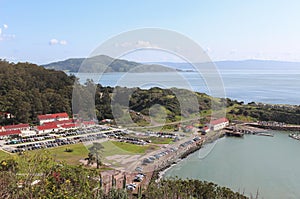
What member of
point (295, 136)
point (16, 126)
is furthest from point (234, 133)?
point (16, 126)

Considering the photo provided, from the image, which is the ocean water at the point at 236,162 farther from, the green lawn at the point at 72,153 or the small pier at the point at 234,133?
the green lawn at the point at 72,153

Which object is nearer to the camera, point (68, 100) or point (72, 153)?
point (72, 153)

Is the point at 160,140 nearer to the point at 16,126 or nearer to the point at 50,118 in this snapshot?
the point at 50,118

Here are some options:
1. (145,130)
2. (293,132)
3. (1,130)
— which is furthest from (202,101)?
(1,130)

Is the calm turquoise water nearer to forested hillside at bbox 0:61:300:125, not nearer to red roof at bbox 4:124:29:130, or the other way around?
forested hillside at bbox 0:61:300:125

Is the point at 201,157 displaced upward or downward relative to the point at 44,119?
downward

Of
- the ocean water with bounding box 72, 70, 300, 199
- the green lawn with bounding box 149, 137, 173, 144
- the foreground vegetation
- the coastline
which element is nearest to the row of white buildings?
the green lawn with bounding box 149, 137, 173, 144

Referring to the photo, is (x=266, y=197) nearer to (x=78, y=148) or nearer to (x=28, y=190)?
(x=28, y=190)
